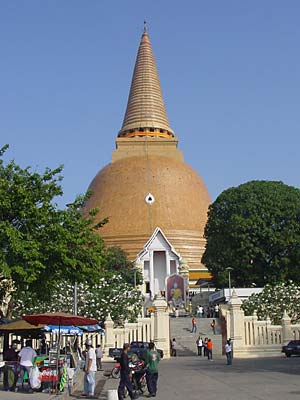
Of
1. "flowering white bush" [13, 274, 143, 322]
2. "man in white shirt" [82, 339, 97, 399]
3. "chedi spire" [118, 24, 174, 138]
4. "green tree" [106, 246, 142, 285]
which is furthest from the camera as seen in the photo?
"chedi spire" [118, 24, 174, 138]

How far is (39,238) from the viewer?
21766 millimetres

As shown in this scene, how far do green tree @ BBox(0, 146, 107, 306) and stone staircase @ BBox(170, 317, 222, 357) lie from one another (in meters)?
16.1

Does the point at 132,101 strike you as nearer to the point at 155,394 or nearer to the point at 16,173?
the point at 16,173

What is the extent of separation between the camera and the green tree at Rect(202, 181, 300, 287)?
50156 mm

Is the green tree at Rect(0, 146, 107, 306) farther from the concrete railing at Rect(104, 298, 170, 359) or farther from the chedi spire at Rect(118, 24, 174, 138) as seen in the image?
the chedi spire at Rect(118, 24, 174, 138)

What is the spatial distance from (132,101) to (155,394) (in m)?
70.7

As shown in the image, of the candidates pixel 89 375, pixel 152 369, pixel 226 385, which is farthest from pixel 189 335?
pixel 152 369

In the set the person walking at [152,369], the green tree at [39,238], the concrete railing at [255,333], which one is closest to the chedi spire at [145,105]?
the concrete railing at [255,333]

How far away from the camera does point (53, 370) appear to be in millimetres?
16641

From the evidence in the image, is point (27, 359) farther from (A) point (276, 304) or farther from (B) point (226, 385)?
(A) point (276, 304)

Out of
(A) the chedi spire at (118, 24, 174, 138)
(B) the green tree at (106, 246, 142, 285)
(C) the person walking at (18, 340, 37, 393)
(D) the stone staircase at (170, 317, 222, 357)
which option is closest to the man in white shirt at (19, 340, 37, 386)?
(C) the person walking at (18, 340, 37, 393)

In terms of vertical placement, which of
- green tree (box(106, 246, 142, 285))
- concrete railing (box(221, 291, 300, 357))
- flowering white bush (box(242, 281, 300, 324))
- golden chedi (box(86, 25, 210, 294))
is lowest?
concrete railing (box(221, 291, 300, 357))

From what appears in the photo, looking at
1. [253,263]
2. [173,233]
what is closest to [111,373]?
[253,263]

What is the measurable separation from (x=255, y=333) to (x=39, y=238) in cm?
1629
